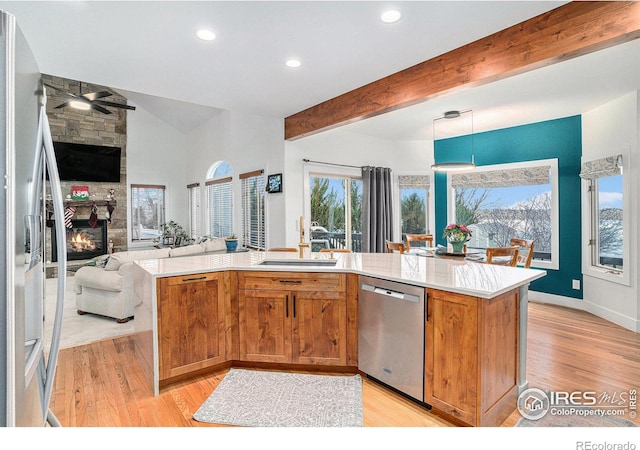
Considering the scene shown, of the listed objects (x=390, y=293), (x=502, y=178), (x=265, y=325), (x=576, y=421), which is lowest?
(x=576, y=421)

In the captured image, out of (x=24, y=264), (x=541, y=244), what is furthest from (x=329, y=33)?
(x=541, y=244)

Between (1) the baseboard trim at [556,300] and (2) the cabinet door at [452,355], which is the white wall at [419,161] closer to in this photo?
(1) the baseboard trim at [556,300]

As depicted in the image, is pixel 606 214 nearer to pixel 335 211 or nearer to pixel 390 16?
pixel 335 211

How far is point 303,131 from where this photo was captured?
184 inches

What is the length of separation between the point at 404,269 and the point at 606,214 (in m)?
3.53

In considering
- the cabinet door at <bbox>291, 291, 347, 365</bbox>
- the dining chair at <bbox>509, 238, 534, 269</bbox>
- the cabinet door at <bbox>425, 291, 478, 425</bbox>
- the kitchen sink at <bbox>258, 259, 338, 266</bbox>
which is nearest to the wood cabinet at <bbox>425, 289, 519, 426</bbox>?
the cabinet door at <bbox>425, 291, 478, 425</bbox>

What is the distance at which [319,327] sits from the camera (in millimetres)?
2754

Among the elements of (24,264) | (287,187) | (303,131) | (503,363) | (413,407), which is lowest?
(413,407)

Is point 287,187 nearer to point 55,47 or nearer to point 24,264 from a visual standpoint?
point 55,47

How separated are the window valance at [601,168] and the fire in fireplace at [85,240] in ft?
29.1

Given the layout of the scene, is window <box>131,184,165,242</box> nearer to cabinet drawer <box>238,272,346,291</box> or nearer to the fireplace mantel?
the fireplace mantel

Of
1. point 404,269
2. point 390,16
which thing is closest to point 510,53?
point 390,16
